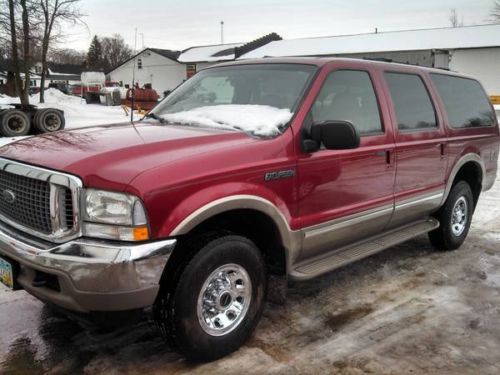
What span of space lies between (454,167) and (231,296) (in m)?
3.03

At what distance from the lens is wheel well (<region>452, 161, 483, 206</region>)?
18.9 feet

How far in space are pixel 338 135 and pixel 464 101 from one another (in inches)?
109

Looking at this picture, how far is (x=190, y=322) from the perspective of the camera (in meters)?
3.11

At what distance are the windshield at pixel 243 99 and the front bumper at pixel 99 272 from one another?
1.21 meters

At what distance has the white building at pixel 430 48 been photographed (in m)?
37.5

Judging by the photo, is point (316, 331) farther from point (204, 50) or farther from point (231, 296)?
point (204, 50)

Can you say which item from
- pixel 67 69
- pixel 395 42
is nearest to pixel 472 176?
pixel 395 42

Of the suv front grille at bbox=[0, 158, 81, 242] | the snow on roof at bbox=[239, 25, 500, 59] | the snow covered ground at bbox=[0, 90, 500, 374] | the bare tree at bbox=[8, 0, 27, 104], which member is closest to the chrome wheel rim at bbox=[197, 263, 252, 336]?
the snow covered ground at bbox=[0, 90, 500, 374]

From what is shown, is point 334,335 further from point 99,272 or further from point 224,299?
point 99,272

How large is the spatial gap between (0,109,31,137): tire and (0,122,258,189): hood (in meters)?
12.3

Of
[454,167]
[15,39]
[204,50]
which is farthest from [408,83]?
[204,50]

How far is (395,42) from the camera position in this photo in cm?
4191

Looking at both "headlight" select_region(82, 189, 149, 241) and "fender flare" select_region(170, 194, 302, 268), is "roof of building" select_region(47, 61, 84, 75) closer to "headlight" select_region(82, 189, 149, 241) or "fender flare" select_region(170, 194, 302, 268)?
"fender flare" select_region(170, 194, 302, 268)

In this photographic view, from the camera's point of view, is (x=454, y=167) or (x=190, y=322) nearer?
(x=190, y=322)
